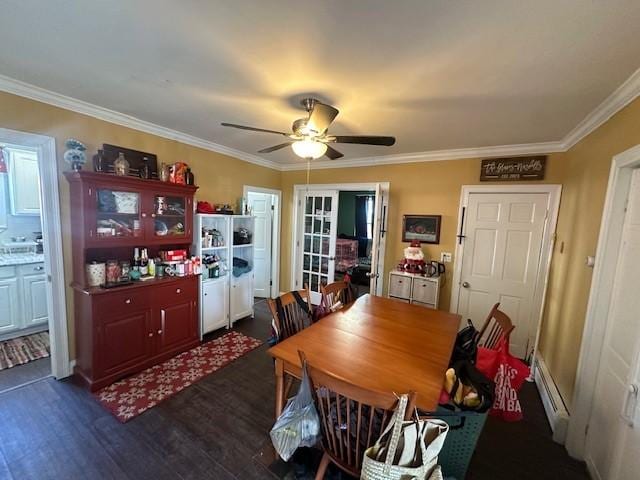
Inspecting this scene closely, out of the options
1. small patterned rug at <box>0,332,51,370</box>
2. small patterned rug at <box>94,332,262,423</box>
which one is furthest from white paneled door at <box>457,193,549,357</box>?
small patterned rug at <box>0,332,51,370</box>

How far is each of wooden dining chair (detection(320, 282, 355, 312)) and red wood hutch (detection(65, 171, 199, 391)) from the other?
5.11 ft

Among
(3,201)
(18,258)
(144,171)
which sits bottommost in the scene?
(18,258)

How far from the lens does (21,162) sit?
305 centimetres

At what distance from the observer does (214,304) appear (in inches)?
129

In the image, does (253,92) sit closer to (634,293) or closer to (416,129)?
(416,129)

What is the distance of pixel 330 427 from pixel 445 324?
128 centimetres

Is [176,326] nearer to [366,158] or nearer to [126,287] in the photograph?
[126,287]

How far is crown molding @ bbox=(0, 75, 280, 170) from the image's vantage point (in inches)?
76.2

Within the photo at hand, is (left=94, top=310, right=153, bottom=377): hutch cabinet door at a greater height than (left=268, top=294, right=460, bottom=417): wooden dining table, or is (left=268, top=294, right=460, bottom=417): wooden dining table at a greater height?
(left=268, top=294, right=460, bottom=417): wooden dining table

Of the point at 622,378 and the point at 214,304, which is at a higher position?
the point at 622,378

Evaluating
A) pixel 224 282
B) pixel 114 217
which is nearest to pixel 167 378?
pixel 224 282

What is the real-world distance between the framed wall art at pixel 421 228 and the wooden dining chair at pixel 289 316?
191cm

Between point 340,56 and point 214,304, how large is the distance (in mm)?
2981

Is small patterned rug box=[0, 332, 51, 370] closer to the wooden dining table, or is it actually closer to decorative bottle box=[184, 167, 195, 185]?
decorative bottle box=[184, 167, 195, 185]
